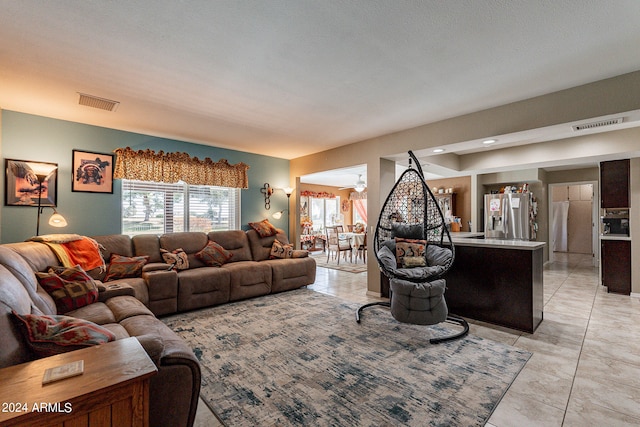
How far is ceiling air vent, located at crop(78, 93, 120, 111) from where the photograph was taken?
2947mm

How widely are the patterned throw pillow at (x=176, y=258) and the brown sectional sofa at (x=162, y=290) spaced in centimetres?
11

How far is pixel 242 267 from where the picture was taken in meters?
4.24

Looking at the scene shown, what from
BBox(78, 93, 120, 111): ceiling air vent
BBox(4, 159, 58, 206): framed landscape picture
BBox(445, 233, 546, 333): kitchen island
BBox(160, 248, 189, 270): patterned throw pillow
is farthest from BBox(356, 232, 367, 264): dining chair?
BBox(4, 159, 58, 206): framed landscape picture

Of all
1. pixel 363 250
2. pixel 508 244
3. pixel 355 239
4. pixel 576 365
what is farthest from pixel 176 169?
pixel 576 365

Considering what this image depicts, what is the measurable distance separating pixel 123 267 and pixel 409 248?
11.9ft

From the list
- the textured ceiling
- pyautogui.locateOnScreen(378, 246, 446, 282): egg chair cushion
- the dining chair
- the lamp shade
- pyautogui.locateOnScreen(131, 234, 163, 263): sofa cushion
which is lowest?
the dining chair

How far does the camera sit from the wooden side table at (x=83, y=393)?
2.85ft

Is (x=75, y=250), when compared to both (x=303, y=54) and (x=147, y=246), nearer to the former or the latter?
(x=147, y=246)

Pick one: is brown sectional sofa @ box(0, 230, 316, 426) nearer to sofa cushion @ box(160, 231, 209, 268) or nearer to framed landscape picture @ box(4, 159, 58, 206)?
sofa cushion @ box(160, 231, 209, 268)

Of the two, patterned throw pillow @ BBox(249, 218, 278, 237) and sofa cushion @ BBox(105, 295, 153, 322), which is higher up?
patterned throw pillow @ BBox(249, 218, 278, 237)

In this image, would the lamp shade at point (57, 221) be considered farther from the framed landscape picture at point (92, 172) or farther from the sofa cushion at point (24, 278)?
the sofa cushion at point (24, 278)

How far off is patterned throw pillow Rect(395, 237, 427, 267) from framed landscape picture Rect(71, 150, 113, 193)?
13.6 ft

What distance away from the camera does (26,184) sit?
3424 millimetres

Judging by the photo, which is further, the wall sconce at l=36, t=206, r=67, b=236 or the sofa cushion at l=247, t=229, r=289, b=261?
the sofa cushion at l=247, t=229, r=289, b=261
